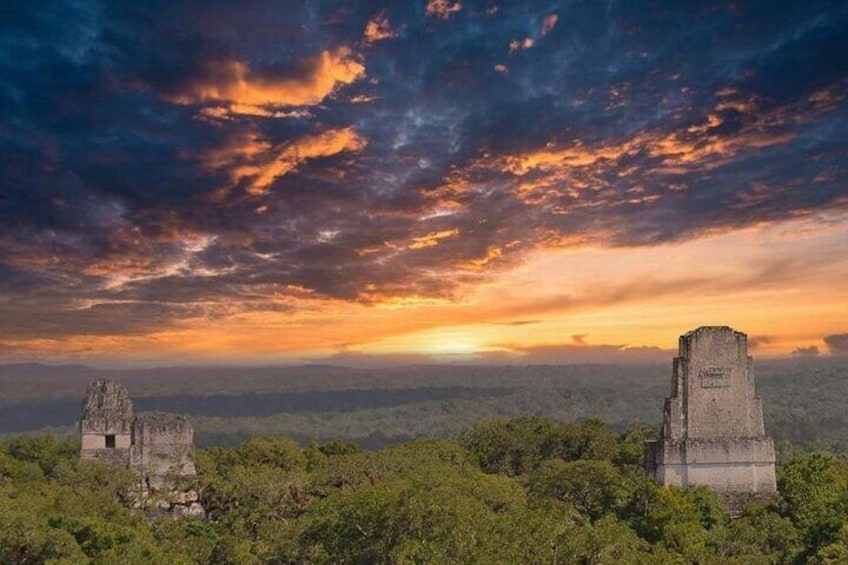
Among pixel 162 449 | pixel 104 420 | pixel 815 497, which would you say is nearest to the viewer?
pixel 815 497

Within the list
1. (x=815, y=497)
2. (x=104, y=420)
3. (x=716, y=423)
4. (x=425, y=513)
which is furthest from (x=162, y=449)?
(x=815, y=497)

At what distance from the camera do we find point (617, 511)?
39781 mm

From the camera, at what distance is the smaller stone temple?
46500 mm

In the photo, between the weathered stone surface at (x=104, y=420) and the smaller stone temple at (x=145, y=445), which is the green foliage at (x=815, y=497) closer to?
the smaller stone temple at (x=145, y=445)

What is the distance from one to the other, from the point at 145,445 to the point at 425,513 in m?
26.7

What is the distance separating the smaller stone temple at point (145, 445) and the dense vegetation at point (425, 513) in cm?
130

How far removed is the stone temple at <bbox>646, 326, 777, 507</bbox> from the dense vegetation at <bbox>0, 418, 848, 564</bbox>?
6.03 feet

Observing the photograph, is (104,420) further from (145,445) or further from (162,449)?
(162,449)

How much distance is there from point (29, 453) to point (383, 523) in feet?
131

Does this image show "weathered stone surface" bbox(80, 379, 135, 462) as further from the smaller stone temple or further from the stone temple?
the stone temple

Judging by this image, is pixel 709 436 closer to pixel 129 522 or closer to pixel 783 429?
pixel 129 522

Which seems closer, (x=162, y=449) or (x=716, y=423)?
(x=716, y=423)

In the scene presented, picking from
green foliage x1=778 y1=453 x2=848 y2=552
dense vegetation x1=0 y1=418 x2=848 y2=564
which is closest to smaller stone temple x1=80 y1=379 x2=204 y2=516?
dense vegetation x1=0 y1=418 x2=848 y2=564

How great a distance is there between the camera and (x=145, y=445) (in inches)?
1884
